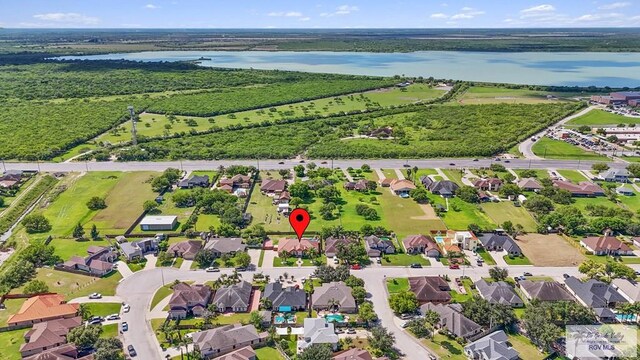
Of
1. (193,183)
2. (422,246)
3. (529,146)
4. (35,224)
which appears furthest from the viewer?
(529,146)

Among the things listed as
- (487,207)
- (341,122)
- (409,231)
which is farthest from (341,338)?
(341,122)

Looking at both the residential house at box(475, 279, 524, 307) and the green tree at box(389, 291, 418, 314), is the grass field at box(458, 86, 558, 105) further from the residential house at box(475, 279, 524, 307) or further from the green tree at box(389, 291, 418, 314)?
the green tree at box(389, 291, 418, 314)

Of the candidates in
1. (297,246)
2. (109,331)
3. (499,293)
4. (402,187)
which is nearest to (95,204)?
(109,331)

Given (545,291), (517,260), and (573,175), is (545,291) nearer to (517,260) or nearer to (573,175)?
(517,260)

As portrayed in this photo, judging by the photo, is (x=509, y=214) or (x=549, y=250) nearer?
(x=549, y=250)

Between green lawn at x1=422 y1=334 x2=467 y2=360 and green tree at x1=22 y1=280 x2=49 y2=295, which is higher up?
green tree at x1=22 y1=280 x2=49 y2=295

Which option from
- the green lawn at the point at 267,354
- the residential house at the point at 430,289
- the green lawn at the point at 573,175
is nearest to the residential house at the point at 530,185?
the green lawn at the point at 573,175

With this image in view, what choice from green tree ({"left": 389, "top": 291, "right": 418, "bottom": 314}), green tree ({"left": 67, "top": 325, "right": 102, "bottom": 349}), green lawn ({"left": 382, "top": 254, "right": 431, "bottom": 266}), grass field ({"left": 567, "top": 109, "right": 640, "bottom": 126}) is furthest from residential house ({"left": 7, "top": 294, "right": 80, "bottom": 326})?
grass field ({"left": 567, "top": 109, "right": 640, "bottom": 126})
